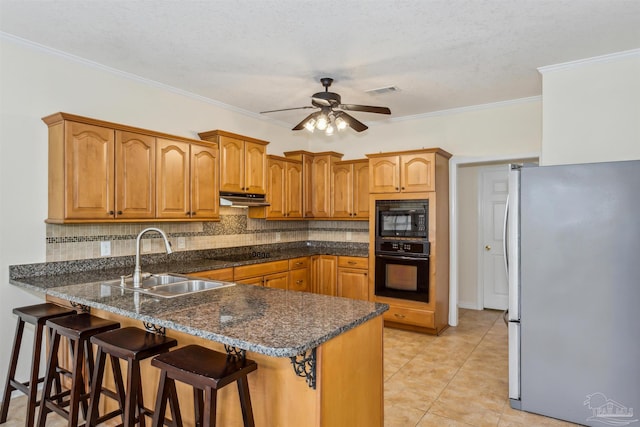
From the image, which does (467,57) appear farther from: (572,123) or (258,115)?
(258,115)

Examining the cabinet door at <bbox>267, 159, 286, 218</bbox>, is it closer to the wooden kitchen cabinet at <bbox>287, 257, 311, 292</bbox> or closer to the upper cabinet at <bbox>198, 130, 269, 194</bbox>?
the upper cabinet at <bbox>198, 130, 269, 194</bbox>

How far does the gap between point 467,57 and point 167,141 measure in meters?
2.75

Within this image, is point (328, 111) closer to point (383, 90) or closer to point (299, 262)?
point (383, 90)

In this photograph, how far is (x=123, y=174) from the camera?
10.5 ft

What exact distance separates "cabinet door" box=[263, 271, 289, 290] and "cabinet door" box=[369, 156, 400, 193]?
149 cm

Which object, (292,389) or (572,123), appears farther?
(572,123)

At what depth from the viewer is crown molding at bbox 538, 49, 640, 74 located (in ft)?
9.99

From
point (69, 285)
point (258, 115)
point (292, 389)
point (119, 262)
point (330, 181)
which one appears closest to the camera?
point (292, 389)

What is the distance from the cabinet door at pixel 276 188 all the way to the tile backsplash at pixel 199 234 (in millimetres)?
328

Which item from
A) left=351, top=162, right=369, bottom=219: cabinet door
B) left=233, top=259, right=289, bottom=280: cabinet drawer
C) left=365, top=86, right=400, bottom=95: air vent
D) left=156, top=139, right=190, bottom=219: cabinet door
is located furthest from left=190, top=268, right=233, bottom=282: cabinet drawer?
left=365, top=86, right=400, bottom=95: air vent

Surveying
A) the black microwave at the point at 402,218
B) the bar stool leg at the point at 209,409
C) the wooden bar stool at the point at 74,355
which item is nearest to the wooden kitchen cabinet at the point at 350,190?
the black microwave at the point at 402,218

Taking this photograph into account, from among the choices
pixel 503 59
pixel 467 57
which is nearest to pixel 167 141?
pixel 467 57

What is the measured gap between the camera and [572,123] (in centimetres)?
324

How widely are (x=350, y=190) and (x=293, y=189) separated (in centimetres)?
78
